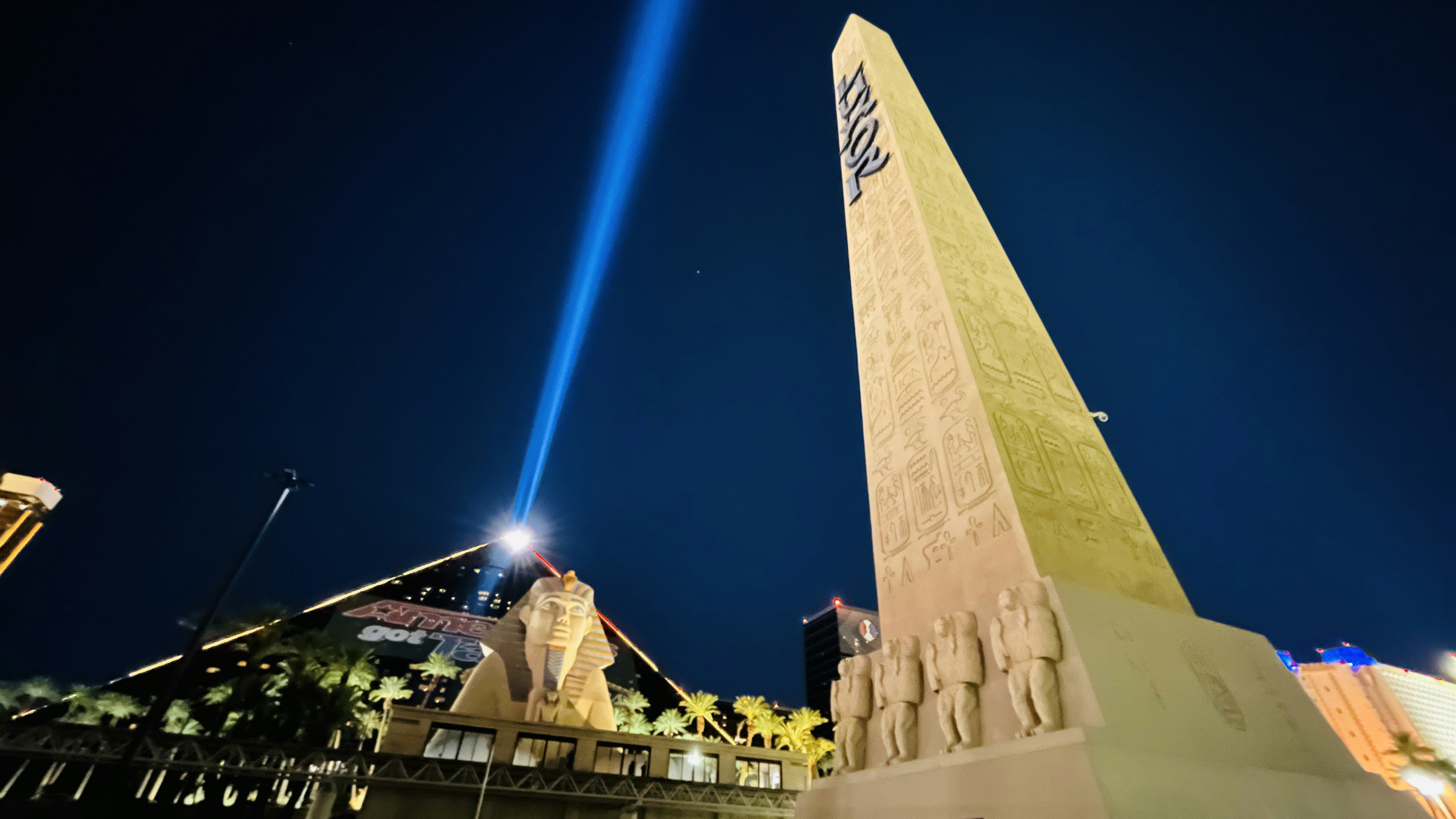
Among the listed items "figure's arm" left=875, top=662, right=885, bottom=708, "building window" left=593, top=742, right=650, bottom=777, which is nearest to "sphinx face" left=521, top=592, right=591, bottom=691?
"building window" left=593, top=742, right=650, bottom=777

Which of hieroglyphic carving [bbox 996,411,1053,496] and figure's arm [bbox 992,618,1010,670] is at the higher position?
hieroglyphic carving [bbox 996,411,1053,496]

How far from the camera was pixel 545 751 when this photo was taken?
24.6 metres

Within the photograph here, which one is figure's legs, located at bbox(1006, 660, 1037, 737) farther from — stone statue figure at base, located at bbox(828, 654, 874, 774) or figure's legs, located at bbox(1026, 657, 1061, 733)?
stone statue figure at base, located at bbox(828, 654, 874, 774)

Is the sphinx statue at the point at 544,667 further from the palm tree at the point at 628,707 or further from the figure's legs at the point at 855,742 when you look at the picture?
the figure's legs at the point at 855,742

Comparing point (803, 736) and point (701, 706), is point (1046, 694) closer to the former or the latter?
point (803, 736)

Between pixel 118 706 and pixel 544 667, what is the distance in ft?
84.3

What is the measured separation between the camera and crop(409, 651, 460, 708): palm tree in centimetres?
3978

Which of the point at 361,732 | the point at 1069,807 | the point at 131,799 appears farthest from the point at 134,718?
the point at 1069,807

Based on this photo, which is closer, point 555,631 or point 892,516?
point 892,516

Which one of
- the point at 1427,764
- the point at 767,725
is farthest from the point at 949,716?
the point at 1427,764

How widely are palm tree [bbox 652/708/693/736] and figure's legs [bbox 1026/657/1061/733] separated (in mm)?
37181

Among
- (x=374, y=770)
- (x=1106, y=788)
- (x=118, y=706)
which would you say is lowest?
(x=1106, y=788)

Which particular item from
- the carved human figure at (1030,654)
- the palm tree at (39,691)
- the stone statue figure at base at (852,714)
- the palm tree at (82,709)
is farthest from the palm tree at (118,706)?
the carved human figure at (1030,654)

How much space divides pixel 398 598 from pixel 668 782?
3426 centimetres
